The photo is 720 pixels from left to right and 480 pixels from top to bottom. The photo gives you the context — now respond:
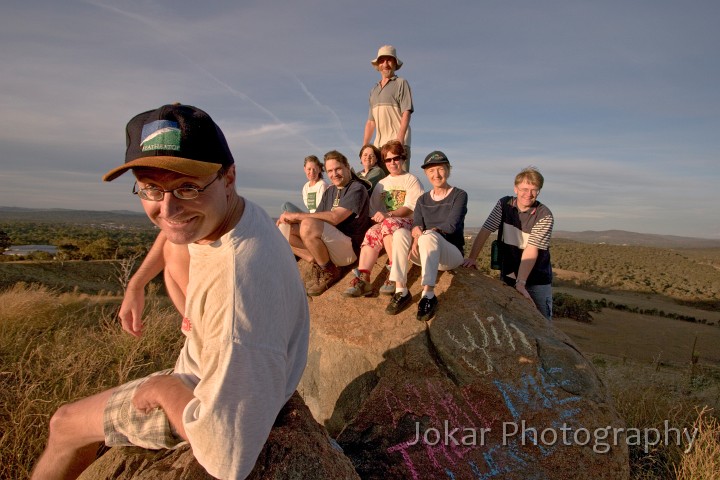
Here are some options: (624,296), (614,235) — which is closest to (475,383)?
(624,296)

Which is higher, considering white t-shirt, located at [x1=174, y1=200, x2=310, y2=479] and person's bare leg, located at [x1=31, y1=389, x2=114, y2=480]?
white t-shirt, located at [x1=174, y1=200, x2=310, y2=479]

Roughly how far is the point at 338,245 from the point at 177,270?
259 centimetres

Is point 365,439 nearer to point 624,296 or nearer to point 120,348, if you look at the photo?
point 120,348

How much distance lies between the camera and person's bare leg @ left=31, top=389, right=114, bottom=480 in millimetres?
1854

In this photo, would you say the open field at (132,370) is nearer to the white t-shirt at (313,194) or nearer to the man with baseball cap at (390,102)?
the white t-shirt at (313,194)

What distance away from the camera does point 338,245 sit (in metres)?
4.82

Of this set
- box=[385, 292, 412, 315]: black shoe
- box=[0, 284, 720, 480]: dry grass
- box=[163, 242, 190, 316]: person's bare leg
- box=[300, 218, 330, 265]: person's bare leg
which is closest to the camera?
box=[163, 242, 190, 316]: person's bare leg

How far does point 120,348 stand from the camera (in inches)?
229

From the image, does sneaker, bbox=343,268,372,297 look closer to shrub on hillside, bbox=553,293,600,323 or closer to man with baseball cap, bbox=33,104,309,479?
man with baseball cap, bbox=33,104,309,479

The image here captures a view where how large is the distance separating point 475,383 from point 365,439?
93 centimetres

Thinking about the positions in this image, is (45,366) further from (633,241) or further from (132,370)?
(633,241)

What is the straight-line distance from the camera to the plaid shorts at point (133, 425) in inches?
67.8

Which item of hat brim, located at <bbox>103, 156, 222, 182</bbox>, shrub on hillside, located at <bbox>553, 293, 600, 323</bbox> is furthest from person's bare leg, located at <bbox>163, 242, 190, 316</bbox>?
shrub on hillside, located at <bbox>553, 293, 600, 323</bbox>

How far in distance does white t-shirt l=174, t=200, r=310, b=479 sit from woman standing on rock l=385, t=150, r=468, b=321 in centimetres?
255
